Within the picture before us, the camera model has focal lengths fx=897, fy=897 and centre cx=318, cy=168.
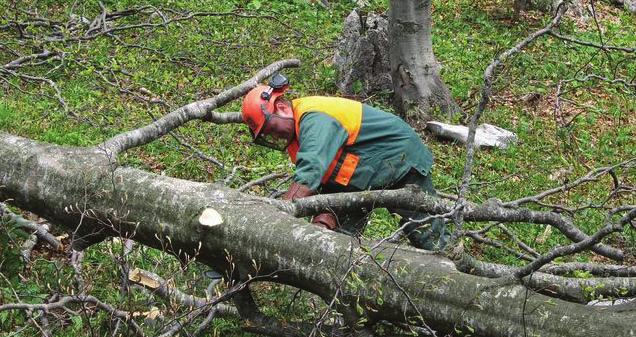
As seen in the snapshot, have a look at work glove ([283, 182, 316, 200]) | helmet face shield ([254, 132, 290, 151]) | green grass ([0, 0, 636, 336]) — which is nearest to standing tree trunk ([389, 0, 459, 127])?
green grass ([0, 0, 636, 336])

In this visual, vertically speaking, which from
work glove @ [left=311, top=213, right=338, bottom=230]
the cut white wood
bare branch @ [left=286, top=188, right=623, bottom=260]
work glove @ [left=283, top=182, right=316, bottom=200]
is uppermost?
work glove @ [left=283, top=182, right=316, bottom=200]

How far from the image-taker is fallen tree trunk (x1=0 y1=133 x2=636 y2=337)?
349 cm

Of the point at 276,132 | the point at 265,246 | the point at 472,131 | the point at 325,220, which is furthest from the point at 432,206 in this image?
the point at 265,246

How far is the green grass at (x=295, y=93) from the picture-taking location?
703cm

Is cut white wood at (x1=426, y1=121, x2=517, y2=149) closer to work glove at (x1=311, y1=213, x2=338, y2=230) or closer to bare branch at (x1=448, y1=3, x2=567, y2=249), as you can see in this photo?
work glove at (x1=311, y1=213, x2=338, y2=230)

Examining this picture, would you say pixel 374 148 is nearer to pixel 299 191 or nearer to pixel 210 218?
pixel 299 191

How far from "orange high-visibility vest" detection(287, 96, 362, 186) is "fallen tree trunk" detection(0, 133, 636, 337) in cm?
127

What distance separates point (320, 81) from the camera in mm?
10438

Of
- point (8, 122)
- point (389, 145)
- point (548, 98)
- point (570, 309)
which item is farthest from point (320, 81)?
point (570, 309)

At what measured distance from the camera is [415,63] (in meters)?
9.72

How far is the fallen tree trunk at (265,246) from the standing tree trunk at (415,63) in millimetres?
5612

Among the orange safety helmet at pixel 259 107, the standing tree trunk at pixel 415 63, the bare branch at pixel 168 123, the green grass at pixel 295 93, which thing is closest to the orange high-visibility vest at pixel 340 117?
the orange safety helmet at pixel 259 107

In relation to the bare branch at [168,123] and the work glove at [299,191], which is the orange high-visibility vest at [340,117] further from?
the bare branch at [168,123]

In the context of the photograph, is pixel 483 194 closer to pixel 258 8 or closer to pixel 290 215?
pixel 290 215
